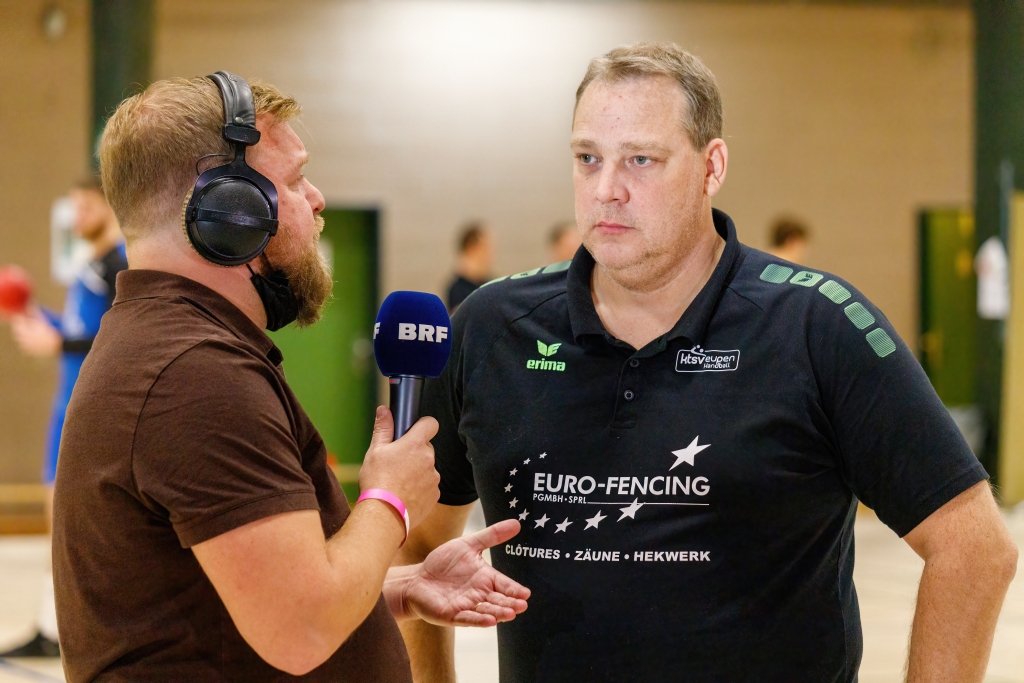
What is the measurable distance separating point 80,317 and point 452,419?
3.49 metres

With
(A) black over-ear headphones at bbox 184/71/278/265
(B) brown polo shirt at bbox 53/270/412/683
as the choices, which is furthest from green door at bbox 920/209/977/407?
(B) brown polo shirt at bbox 53/270/412/683

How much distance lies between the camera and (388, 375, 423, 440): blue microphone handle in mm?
1649

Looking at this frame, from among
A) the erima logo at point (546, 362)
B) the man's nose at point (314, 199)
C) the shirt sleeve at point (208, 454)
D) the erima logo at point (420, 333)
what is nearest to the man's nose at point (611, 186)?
the erima logo at point (546, 362)

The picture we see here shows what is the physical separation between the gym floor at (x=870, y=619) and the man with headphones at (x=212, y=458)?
3.06m

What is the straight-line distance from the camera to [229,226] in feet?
4.92

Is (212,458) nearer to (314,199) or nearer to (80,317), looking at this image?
(314,199)

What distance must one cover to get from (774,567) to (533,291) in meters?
0.70

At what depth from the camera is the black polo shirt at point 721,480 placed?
1.73 m

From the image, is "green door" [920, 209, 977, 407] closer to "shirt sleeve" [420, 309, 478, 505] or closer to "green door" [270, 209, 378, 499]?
"green door" [270, 209, 378, 499]

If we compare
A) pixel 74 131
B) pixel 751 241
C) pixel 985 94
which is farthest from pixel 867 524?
pixel 74 131

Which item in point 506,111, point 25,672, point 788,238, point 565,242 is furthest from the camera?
point 506,111

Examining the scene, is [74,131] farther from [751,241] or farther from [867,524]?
[867,524]

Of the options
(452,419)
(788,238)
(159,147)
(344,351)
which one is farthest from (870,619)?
(344,351)

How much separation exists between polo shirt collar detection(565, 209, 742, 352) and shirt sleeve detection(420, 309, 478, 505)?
0.25 meters
